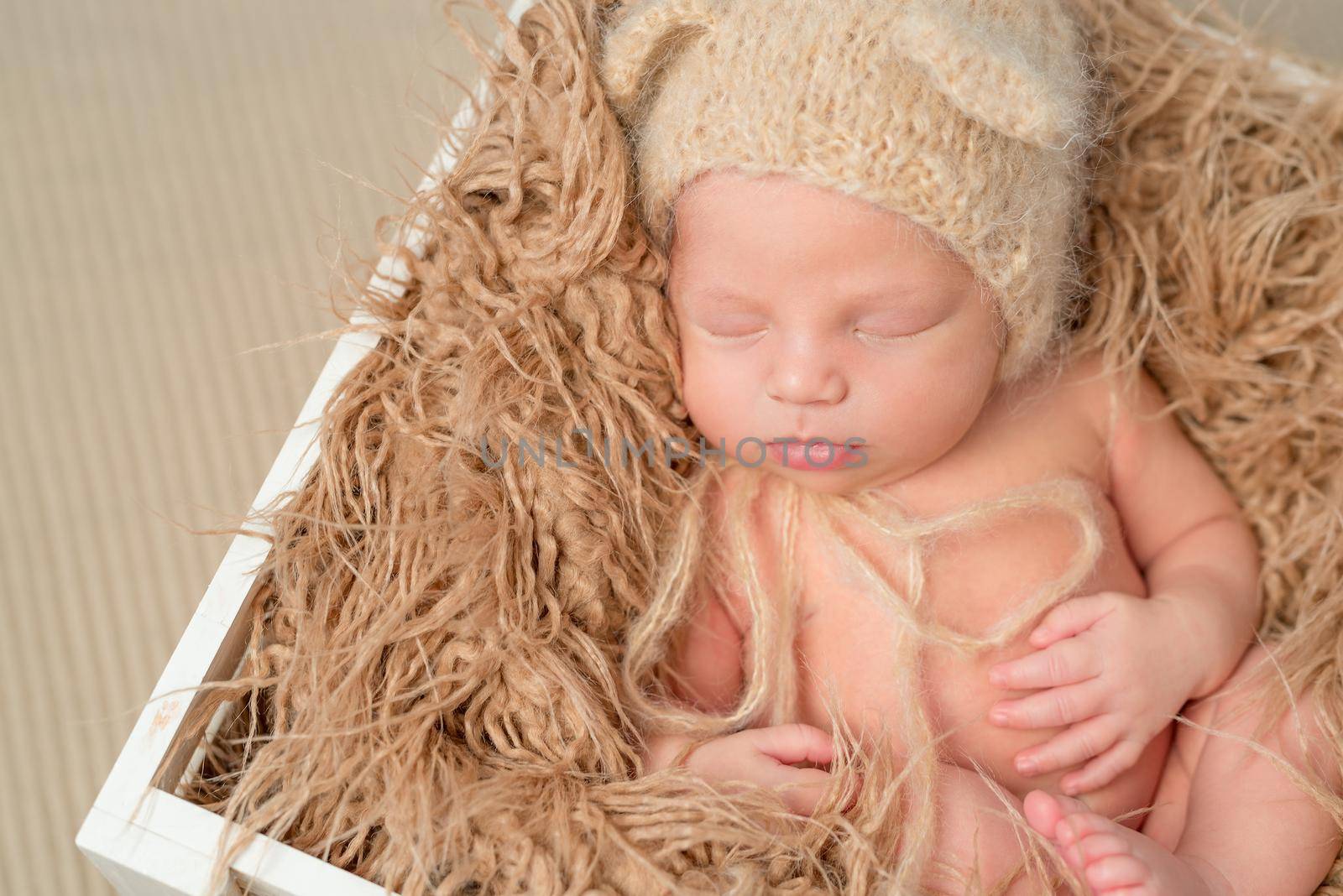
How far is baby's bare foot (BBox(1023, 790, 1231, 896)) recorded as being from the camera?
34.4 inches

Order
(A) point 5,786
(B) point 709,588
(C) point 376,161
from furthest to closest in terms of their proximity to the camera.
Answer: (C) point 376,161 → (A) point 5,786 → (B) point 709,588

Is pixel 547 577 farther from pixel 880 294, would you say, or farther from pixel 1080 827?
pixel 1080 827

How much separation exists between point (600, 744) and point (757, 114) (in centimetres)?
47

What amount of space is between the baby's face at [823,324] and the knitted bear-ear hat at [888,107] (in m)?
0.02

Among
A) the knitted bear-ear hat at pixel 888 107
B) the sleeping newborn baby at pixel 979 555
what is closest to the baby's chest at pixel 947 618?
the sleeping newborn baby at pixel 979 555

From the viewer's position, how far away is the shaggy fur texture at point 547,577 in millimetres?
861

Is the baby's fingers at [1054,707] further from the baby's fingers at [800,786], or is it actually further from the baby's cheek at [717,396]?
the baby's cheek at [717,396]

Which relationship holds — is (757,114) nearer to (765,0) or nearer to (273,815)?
(765,0)

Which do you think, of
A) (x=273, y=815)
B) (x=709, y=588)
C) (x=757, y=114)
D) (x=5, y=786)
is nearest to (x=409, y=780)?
(x=273, y=815)

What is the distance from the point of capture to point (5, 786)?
1263 millimetres

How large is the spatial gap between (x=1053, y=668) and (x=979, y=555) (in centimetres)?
11

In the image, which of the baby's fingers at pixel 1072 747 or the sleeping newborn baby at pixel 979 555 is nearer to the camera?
the sleeping newborn baby at pixel 979 555

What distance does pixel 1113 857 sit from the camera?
2.90ft

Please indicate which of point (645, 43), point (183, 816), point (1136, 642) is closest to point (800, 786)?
point (1136, 642)
